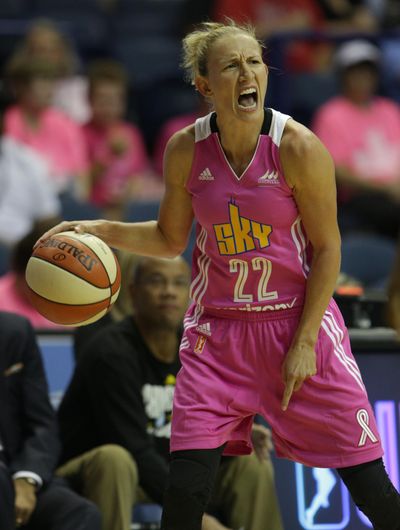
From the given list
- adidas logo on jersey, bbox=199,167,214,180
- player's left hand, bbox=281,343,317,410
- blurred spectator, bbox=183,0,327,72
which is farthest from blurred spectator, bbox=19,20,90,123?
player's left hand, bbox=281,343,317,410

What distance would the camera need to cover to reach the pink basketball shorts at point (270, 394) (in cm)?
391

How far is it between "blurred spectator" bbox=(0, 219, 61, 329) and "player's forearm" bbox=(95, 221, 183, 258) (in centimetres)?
186

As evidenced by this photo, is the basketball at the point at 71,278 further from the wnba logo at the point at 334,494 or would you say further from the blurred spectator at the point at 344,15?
the blurred spectator at the point at 344,15

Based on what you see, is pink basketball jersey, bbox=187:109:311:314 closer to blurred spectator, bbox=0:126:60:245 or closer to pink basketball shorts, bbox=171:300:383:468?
pink basketball shorts, bbox=171:300:383:468

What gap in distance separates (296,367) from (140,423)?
1382 millimetres

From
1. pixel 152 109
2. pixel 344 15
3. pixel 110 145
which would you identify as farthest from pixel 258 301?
pixel 344 15

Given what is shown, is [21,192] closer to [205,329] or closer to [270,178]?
[205,329]

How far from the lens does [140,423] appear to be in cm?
507

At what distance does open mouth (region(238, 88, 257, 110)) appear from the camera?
3867 mm

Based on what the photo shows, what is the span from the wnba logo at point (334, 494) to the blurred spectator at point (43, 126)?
3.99 metres

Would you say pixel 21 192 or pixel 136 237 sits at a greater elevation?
pixel 21 192

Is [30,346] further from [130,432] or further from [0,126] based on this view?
[0,126]

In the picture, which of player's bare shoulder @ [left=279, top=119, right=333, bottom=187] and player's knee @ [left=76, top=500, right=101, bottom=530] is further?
player's knee @ [left=76, top=500, right=101, bottom=530]

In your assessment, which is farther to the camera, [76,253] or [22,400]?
[22,400]
